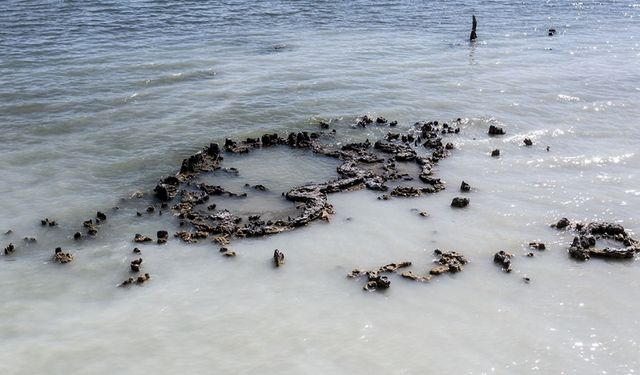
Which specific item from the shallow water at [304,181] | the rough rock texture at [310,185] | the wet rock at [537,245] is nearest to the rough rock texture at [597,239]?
the shallow water at [304,181]

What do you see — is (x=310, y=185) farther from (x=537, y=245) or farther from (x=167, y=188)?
(x=537, y=245)

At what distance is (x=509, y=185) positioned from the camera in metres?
16.0

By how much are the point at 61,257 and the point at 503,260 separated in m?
9.24

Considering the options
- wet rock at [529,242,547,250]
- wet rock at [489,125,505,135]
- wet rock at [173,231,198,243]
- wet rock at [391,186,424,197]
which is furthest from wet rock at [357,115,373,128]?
wet rock at [173,231,198,243]

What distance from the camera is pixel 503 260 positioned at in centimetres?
1244

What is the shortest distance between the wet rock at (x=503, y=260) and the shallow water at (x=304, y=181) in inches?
6.2

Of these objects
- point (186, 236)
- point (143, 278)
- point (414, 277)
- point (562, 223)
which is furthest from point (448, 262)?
point (143, 278)

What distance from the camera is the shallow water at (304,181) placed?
34.0ft

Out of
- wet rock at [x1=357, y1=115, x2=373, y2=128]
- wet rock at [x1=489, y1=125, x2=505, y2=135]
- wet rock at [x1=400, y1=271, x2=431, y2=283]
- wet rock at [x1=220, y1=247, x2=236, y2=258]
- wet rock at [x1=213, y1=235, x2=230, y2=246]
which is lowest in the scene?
wet rock at [x1=400, y1=271, x2=431, y2=283]

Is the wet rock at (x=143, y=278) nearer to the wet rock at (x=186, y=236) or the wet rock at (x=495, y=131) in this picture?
the wet rock at (x=186, y=236)

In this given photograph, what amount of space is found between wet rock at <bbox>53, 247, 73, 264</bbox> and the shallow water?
0.22 metres

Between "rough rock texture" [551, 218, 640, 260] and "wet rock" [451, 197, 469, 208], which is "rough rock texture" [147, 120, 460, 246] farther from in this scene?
"rough rock texture" [551, 218, 640, 260]

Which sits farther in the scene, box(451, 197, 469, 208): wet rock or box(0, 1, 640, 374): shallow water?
box(451, 197, 469, 208): wet rock

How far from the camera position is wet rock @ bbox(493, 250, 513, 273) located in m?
12.3
